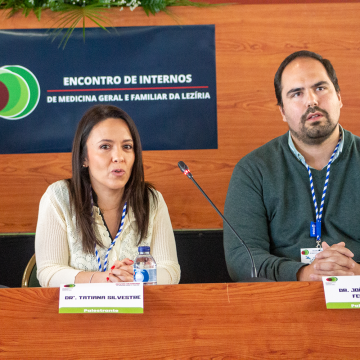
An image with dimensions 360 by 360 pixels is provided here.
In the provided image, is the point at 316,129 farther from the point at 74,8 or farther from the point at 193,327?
the point at 74,8

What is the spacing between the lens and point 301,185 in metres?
1.85

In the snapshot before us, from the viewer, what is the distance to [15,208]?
2.48 meters

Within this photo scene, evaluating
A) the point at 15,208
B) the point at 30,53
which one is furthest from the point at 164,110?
the point at 15,208

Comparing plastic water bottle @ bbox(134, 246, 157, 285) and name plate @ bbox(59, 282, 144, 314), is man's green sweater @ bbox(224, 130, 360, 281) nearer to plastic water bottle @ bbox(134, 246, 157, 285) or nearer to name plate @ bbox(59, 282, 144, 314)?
plastic water bottle @ bbox(134, 246, 157, 285)

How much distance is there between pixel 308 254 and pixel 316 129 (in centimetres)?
53

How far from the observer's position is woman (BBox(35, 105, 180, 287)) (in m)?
1.76

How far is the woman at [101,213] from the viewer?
176 centimetres

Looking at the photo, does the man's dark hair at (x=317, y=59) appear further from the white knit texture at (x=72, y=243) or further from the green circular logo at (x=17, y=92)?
the green circular logo at (x=17, y=92)

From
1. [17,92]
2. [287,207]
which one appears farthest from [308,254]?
[17,92]

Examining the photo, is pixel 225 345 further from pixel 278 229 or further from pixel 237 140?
pixel 237 140

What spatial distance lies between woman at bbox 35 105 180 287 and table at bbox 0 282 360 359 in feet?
2.06

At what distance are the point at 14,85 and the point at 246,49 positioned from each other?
1301 millimetres

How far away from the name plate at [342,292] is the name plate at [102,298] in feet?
1.40

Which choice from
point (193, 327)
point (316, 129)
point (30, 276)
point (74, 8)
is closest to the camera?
point (193, 327)
